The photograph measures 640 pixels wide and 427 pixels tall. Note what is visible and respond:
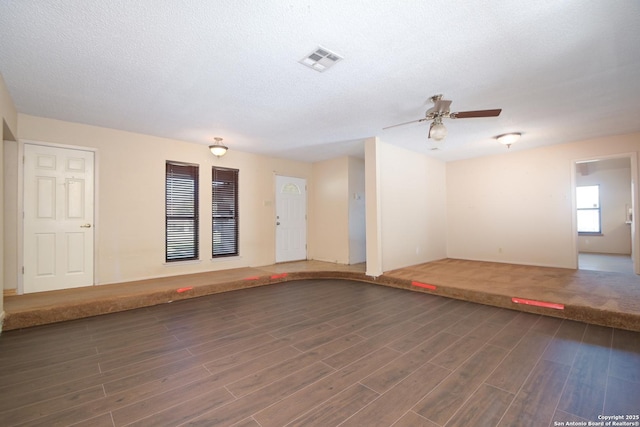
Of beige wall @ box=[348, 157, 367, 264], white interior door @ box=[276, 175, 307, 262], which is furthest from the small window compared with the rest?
white interior door @ box=[276, 175, 307, 262]

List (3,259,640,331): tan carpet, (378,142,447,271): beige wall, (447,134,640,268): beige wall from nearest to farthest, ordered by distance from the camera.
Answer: (3,259,640,331): tan carpet → (378,142,447,271): beige wall → (447,134,640,268): beige wall

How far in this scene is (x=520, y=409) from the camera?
1749 millimetres

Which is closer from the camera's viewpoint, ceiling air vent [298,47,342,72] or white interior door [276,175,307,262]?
ceiling air vent [298,47,342,72]

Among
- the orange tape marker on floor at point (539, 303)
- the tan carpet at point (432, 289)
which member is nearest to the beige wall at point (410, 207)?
the tan carpet at point (432, 289)

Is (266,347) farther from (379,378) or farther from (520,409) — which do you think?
(520,409)

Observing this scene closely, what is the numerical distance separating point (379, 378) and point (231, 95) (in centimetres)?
339

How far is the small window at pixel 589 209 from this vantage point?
829cm

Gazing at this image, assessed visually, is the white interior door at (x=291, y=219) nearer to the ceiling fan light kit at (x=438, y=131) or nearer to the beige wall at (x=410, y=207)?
the beige wall at (x=410, y=207)

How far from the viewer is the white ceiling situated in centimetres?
206

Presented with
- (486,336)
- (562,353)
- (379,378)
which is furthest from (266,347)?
(562,353)

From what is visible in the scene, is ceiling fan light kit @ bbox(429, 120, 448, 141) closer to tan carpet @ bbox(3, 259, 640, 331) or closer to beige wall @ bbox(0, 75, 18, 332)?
tan carpet @ bbox(3, 259, 640, 331)

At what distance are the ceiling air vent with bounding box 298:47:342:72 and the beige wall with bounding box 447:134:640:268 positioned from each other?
4.97 metres

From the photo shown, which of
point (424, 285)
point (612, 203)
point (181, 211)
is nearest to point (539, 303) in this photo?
point (424, 285)

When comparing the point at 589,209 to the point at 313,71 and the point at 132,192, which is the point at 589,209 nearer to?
the point at 313,71
